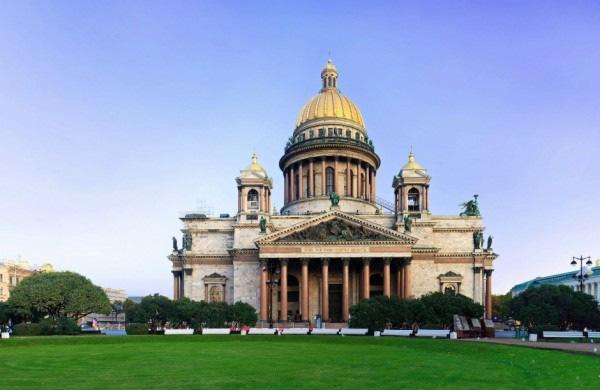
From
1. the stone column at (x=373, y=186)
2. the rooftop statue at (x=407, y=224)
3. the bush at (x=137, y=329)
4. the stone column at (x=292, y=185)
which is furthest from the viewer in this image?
the stone column at (x=373, y=186)

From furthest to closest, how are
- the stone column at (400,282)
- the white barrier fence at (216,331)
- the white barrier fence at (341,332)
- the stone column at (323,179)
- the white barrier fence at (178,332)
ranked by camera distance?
the stone column at (323,179) < the stone column at (400,282) < the white barrier fence at (216,331) < the white barrier fence at (178,332) < the white barrier fence at (341,332)

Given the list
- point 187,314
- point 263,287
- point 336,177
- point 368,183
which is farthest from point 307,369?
point 368,183

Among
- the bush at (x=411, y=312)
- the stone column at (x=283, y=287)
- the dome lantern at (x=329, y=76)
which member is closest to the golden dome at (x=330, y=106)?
the dome lantern at (x=329, y=76)

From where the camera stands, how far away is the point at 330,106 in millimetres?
84000

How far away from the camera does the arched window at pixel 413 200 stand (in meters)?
70.8

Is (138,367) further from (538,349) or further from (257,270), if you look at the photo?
(257,270)

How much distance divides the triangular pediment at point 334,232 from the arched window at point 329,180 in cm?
1573

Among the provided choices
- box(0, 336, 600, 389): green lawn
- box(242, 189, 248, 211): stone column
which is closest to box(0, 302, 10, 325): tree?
box(242, 189, 248, 211): stone column

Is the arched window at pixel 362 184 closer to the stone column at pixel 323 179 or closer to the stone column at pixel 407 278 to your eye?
the stone column at pixel 323 179

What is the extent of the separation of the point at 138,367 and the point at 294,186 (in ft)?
196

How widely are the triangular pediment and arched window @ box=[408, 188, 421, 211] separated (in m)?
9.97

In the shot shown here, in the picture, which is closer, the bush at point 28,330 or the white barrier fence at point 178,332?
the bush at point 28,330

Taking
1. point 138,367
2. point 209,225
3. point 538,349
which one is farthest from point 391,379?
point 209,225

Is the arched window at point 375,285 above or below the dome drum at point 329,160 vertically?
below
